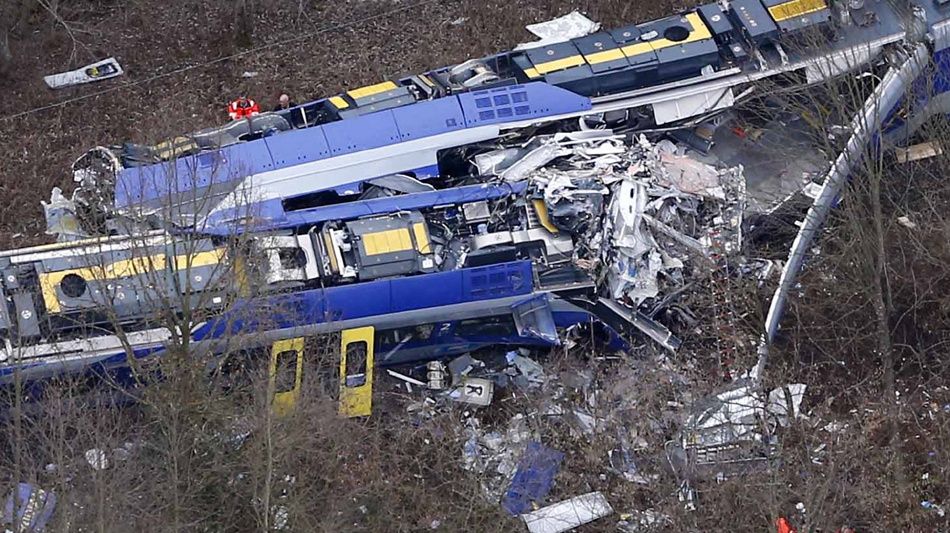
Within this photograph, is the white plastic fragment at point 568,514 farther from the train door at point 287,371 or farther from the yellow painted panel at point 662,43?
the yellow painted panel at point 662,43

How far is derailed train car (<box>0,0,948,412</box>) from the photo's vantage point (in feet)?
44.6

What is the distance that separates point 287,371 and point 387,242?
1659 millimetres

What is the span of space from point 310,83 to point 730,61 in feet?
18.1

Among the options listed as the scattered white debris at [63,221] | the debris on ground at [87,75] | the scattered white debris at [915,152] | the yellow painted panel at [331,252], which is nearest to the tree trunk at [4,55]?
the debris on ground at [87,75]

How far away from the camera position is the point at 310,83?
59.8 feet

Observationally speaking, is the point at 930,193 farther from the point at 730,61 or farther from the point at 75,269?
the point at 75,269

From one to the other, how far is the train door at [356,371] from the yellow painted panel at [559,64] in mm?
3741

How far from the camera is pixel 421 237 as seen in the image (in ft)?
47.1

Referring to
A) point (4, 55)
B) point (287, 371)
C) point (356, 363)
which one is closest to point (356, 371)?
point (356, 363)

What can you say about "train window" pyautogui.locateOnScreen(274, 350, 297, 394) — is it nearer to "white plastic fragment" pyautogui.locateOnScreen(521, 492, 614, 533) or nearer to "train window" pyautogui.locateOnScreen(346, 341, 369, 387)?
"train window" pyautogui.locateOnScreen(346, 341, 369, 387)

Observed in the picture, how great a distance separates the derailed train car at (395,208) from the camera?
13.6m

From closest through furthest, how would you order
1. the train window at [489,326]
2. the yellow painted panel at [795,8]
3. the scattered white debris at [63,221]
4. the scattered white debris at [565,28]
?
the train window at [489,326]
the scattered white debris at [63,221]
the yellow painted panel at [795,8]
the scattered white debris at [565,28]

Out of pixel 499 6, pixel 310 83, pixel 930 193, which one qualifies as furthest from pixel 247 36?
pixel 930 193

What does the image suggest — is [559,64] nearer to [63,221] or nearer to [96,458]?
[63,221]
